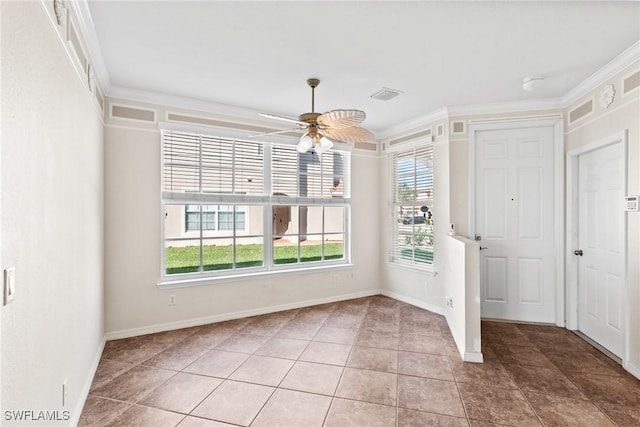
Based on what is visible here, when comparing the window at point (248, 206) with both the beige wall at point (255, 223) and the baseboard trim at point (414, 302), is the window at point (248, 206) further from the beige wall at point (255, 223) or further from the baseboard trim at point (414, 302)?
the baseboard trim at point (414, 302)

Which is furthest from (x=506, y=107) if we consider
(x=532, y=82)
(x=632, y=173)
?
(x=632, y=173)

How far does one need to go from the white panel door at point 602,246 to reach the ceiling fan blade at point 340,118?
2.53 metres

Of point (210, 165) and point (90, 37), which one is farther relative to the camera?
point (210, 165)

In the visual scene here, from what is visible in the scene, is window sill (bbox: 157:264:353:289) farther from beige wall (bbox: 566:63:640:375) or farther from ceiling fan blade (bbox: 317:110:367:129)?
beige wall (bbox: 566:63:640:375)

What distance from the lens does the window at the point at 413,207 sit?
4621mm

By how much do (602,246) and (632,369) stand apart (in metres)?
1.20

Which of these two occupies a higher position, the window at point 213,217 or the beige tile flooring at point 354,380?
the window at point 213,217

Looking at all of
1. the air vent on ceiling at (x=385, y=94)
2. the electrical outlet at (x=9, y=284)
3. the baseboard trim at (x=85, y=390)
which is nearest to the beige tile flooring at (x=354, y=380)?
the baseboard trim at (x=85, y=390)

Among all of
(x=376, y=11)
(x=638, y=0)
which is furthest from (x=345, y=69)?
(x=638, y=0)

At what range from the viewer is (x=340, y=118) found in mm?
2605

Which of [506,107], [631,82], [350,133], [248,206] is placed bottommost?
[248,206]

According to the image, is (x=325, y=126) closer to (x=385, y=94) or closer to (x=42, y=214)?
(x=385, y=94)

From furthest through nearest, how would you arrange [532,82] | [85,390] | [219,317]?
[219,317]
[532,82]
[85,390]

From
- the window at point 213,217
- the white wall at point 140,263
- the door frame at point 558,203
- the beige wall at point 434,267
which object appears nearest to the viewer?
the white wall at point 140,263
